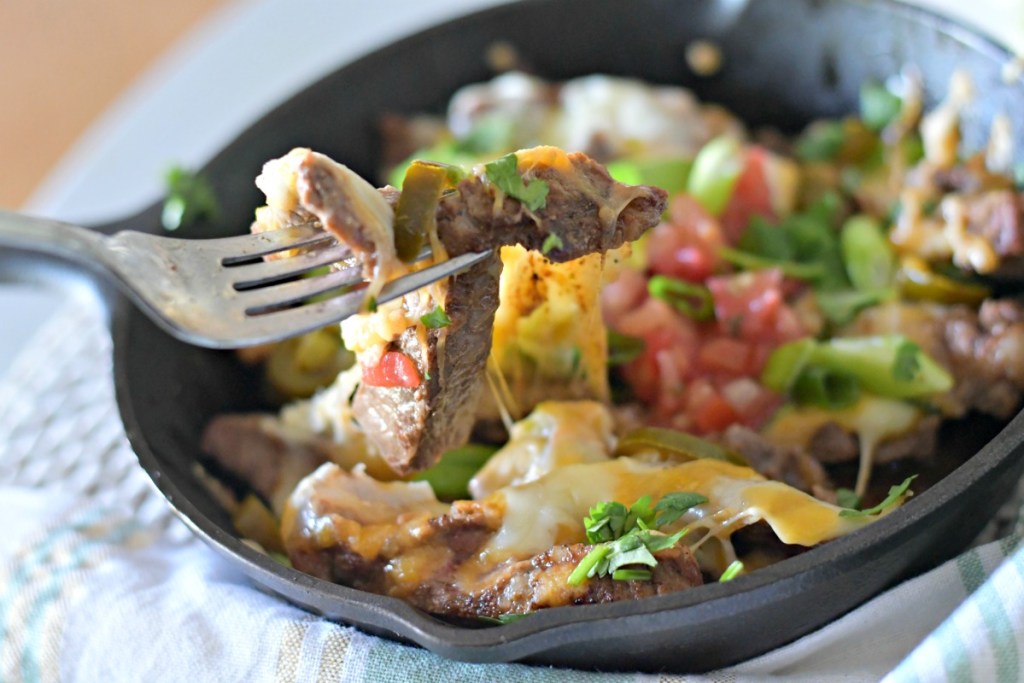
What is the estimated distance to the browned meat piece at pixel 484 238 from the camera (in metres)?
1.76


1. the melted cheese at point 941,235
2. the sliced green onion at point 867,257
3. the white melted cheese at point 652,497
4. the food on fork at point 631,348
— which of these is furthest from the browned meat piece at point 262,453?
the melted cheese at point 941,235

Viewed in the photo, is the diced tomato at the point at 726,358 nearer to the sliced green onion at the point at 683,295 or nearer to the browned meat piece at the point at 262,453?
the sliced green onion at the point at 683,295

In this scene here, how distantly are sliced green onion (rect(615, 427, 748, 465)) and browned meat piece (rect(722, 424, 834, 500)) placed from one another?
2.2 inches

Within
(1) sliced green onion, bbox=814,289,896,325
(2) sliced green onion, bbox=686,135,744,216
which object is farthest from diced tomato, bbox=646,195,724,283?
(1) sliced green onion, bbox=814,289,896,325

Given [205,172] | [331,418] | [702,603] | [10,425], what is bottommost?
[10,425]

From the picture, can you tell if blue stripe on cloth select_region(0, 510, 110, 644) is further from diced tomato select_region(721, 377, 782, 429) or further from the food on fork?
diced tomato select_region(721, 377, 782, 429)

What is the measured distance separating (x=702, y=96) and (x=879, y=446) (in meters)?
1.44

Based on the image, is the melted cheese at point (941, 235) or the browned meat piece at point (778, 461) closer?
the browned meat piece at point (778, 461)

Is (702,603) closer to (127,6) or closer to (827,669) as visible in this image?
(827,669)

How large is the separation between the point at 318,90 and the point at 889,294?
1681 mm

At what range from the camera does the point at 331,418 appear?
2398 mm

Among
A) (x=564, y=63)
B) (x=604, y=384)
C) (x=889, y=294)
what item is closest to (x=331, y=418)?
(x=604, y=384)

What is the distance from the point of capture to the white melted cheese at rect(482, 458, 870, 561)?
1.82 meters

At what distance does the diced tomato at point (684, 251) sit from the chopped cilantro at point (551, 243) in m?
0.85
